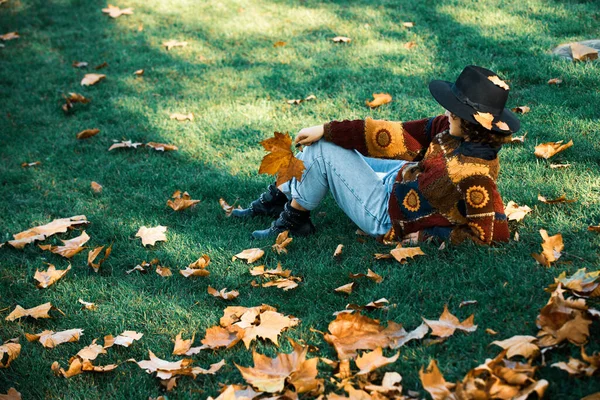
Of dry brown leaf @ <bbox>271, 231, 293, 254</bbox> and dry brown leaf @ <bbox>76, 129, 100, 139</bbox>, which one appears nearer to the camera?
dry brown leaf @ <bbox>271, 231, 293, 254</bbox>

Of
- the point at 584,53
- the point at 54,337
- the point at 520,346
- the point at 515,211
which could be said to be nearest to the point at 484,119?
the point at 515,211

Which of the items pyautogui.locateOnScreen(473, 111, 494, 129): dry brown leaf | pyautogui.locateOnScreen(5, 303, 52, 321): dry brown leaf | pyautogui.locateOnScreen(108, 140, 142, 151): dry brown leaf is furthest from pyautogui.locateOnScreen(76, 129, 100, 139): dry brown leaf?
pyautogui.locateOnScreen(473, 111, 494, 129): dry brown leaf

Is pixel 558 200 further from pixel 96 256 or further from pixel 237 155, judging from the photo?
pixel 96 256

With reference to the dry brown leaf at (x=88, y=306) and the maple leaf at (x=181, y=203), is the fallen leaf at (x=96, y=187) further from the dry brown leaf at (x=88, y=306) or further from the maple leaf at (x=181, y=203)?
the dry brown leaf at (x=88, y=306)

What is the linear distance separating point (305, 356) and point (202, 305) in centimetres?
77

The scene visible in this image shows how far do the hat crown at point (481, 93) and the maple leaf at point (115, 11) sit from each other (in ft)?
19.1

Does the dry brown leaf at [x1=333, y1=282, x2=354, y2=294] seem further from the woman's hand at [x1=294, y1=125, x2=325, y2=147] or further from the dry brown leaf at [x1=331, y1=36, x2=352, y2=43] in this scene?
the dry brown leaf at [x1=331, y1=36, x2=352, y2=43]

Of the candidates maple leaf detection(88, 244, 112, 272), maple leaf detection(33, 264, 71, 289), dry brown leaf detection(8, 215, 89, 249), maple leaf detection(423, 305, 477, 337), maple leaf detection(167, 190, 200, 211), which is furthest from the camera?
maple leaf detection(167, 190, 200, 211)

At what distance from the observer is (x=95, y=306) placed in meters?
3.10

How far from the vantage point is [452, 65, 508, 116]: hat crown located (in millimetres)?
2693

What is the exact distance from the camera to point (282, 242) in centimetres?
345

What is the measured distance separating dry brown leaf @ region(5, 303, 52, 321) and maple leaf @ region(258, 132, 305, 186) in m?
1.26

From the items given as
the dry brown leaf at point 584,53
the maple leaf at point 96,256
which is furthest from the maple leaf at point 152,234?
the dry brown leaf at point 584,53

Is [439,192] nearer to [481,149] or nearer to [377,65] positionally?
[481,149]
